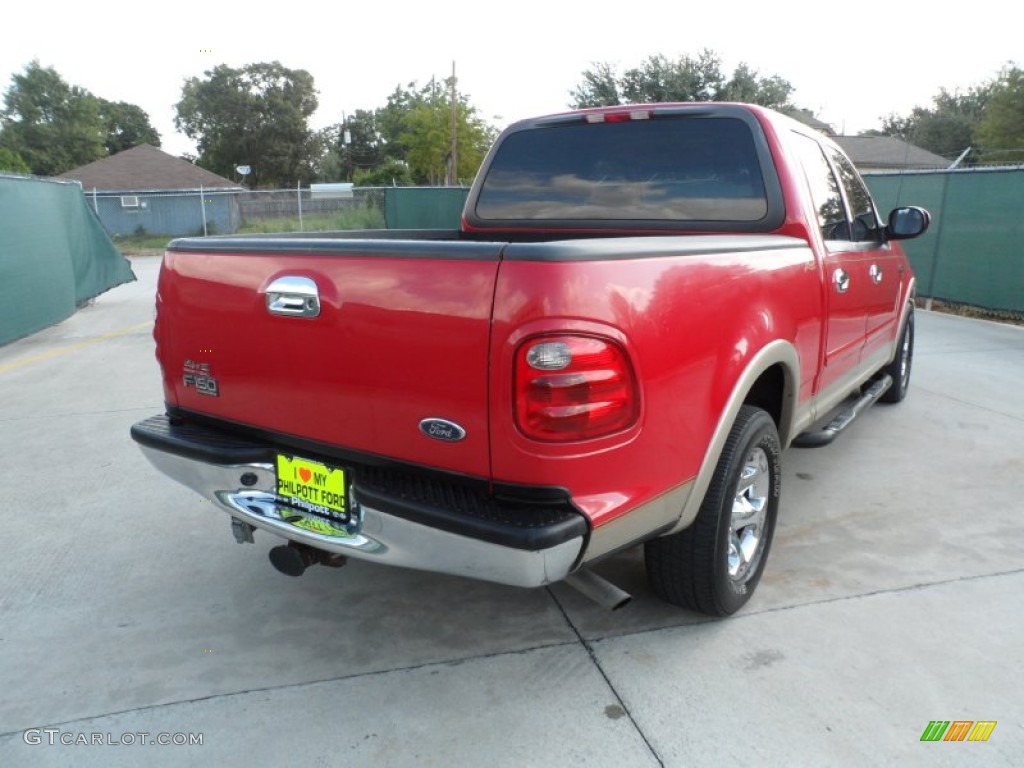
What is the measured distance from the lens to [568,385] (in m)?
2.02

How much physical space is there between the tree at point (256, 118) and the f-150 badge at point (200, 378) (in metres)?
58.7

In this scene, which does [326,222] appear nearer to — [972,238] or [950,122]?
A: [972,238]

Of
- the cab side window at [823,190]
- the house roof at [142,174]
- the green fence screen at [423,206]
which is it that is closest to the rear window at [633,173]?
the cab side window at [823,190]

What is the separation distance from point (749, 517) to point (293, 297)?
72.8 inches

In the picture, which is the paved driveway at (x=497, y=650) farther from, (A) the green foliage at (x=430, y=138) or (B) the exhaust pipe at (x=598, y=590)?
(A) the green foliage at (x=430, y=138)

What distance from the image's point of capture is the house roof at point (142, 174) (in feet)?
127

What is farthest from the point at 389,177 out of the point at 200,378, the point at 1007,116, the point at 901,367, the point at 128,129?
the point at 200,378

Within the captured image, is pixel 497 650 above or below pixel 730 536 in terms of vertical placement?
below

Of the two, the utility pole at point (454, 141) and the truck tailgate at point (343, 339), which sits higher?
the utility pole at point (454, 141)

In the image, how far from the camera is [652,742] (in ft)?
7.64

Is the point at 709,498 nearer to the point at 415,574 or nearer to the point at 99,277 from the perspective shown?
the point at 415,574

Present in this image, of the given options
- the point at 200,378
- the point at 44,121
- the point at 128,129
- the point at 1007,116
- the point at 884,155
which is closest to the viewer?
the point at 200,378

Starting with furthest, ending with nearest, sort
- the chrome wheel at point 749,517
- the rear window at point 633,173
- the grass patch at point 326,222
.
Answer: the grass patch at point 326,222, the rear window at point 633,173, the chrome wheel at point 749,517

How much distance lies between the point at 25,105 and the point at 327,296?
64.6m
